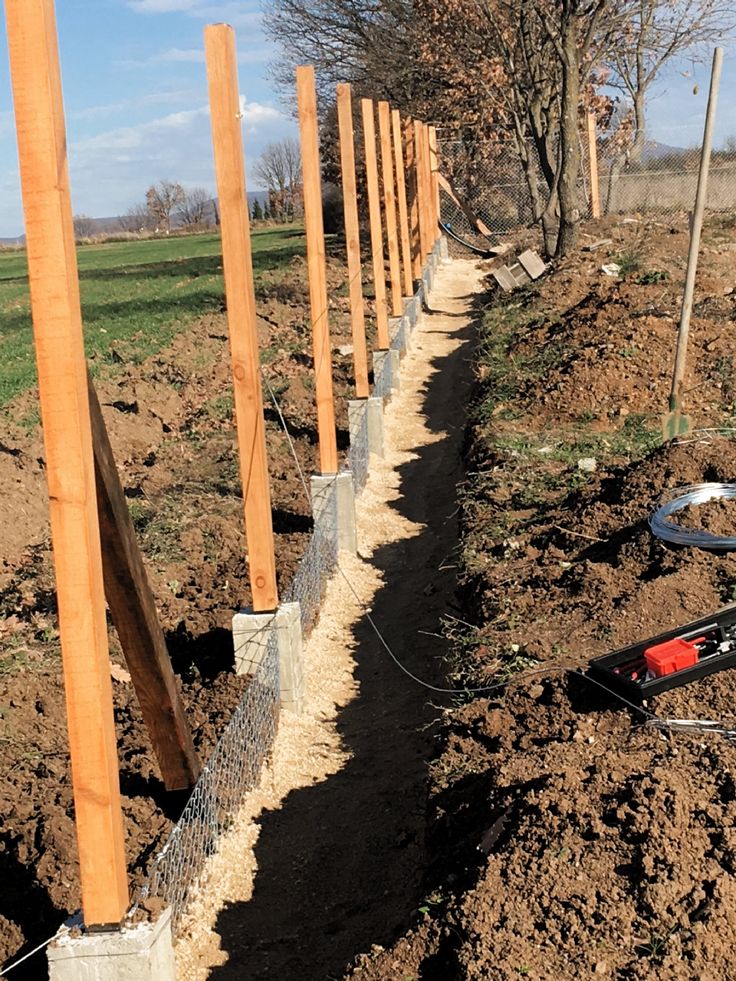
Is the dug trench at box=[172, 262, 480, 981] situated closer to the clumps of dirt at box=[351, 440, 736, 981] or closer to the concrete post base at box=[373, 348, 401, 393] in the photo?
the clumps of dirt at box=[351, 440, 736, 981]

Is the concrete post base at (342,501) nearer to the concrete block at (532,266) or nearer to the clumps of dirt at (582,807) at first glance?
the clumps of dirt at (582,807)

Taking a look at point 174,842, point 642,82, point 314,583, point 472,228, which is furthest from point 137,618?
point 642,82

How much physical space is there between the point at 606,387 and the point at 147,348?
921 cm

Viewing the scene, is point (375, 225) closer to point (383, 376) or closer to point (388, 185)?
point (383, 376)

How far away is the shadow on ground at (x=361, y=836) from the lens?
455 cm

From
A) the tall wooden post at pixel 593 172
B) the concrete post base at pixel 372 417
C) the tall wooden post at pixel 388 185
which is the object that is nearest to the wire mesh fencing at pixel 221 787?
the concrete post base at pixel 372 417

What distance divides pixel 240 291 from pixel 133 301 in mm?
20685

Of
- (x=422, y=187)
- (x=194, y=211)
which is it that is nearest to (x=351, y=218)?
(x=422, y=187)

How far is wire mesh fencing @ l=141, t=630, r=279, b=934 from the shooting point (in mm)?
4332

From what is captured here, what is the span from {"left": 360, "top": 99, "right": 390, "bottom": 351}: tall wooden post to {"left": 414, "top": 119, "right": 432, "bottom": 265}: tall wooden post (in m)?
7.41

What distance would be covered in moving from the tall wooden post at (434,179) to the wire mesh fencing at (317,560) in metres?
17.7

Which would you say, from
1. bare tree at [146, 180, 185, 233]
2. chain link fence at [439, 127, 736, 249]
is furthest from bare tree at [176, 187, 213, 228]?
chain link fence at [439, 127, 736, 249]

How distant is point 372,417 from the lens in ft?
37.7

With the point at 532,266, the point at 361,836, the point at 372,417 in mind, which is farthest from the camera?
the point at 532,266
